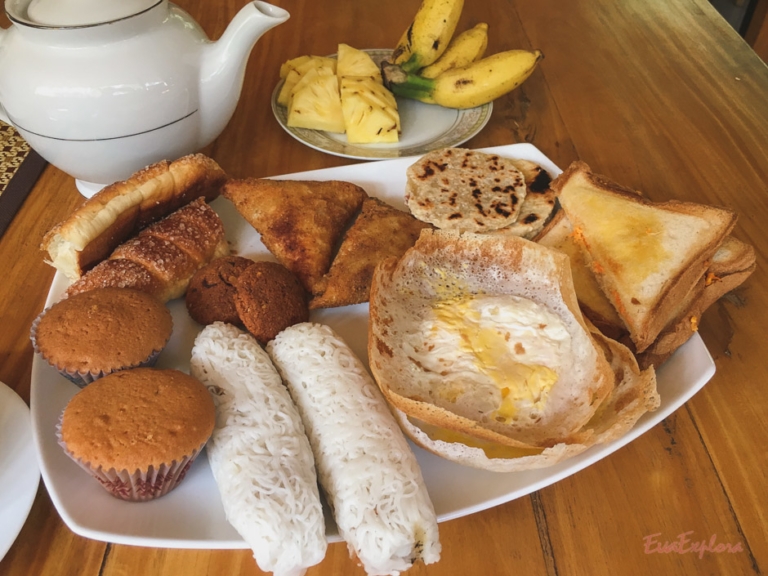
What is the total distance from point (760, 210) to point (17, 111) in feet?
6.02

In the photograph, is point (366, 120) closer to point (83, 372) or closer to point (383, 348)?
point (383, 348)

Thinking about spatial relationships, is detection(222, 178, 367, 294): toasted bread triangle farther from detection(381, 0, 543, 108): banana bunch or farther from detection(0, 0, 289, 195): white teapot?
detection(381, 0, 543, 108): banana bunch

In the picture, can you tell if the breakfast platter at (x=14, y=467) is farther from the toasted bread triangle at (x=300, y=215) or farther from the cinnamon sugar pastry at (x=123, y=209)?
the toasted bread triangle at (x=300, y=215)

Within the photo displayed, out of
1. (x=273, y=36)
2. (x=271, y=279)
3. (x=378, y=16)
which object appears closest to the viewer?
(x=271, y=279)

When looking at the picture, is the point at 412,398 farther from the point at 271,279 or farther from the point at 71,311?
the point at 71,311

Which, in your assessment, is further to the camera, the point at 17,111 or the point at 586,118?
the point at 586,118

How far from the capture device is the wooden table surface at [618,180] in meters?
0.91

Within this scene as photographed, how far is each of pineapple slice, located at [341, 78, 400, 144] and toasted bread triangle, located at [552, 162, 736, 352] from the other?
1.83ft

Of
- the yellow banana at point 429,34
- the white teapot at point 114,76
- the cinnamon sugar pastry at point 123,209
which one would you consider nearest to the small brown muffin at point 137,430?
the cinnamon sugar pastry at point 123,209

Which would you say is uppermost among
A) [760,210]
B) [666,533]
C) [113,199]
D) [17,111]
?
[17,111]

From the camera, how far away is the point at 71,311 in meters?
1.02

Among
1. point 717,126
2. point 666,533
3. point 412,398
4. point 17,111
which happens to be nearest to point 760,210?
point 717,126

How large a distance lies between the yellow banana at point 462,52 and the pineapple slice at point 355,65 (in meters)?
0.17
